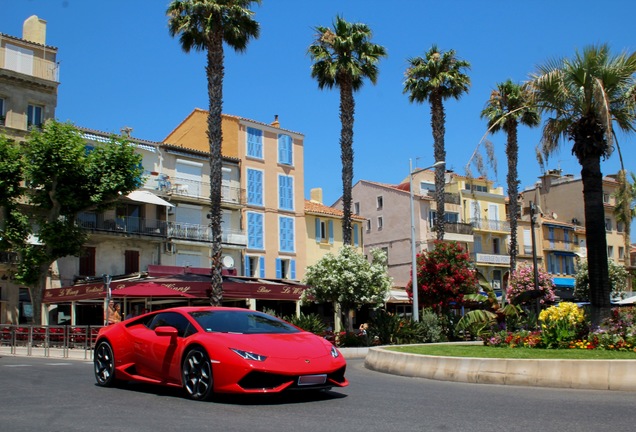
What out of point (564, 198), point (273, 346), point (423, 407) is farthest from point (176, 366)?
point (564, 198)

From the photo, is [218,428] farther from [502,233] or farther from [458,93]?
[502,233]

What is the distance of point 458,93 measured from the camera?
4103 centimetres

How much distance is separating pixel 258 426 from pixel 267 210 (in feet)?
137

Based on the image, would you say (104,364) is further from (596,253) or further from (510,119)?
(510,119)

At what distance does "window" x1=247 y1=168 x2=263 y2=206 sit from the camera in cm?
4775

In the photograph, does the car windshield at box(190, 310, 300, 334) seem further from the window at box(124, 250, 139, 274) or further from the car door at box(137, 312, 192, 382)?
the window at box(124, 250, 139, 274)

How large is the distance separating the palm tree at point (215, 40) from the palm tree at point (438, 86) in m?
13.3

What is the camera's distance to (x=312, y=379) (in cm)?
880

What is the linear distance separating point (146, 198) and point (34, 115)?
7654 millimetres

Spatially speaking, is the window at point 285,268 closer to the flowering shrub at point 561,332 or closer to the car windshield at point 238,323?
the flowering shrub at point 561,332

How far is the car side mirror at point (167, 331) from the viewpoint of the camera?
30.9ft

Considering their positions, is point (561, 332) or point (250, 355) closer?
point (250, 355)

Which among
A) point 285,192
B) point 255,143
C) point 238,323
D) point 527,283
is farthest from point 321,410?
point 285,192

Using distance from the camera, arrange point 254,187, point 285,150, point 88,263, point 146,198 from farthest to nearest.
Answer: point 285,150
point 254,187
point 146,198
point 88,263
